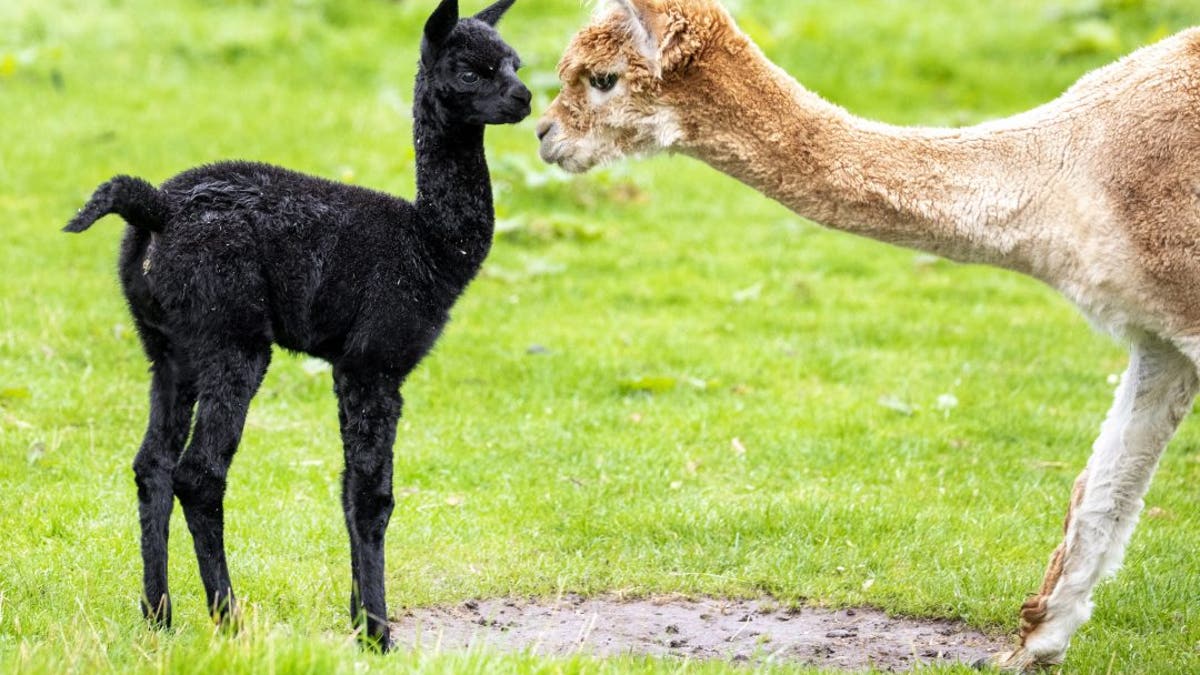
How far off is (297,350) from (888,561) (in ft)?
8.44

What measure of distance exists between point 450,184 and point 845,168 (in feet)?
4.23

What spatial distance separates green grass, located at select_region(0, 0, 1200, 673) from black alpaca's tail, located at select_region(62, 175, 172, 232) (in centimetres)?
122

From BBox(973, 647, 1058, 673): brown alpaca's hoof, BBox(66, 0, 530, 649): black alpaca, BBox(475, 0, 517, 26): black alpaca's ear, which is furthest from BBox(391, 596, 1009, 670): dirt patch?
BBox(475, 0, 517, 26): black alpaca's ear

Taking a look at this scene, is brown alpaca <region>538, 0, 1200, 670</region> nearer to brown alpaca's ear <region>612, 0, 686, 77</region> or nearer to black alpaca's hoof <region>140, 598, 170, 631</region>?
brown alpaca's ear <region>612, 0, 686, 77</region>

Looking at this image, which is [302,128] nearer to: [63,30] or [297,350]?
[63,30]

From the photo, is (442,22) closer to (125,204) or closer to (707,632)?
(125,204)

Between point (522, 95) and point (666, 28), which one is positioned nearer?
point (666, 28)

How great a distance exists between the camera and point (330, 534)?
583 cm

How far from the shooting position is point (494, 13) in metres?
4.94

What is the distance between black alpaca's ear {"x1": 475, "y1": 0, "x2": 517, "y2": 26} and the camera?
489cm

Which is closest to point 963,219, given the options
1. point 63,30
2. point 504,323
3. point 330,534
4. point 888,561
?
point 888,561

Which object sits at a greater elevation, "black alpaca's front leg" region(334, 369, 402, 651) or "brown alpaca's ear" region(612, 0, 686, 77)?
"brown alpaca's ear" region(612, 0, 686, 77)

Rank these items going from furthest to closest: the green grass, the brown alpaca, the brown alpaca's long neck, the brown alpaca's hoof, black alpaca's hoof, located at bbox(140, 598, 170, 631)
Result: the green grass → the brown alpaca's hoof → black alpaca's hoof, located at bbox(140, 598, 170, 631) → the brown alpaca's long neck → the brown alpaca

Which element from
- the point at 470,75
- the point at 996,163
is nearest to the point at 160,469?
the point at 470,75
